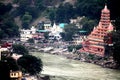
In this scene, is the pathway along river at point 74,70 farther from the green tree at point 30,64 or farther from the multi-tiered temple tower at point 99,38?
the multi-tiered temple tower at point 99,38

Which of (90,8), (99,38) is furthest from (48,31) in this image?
(99,38)

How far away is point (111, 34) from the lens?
48.8 metres

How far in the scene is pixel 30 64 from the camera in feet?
129

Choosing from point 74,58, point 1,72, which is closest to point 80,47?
point 74,58

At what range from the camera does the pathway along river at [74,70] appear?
4009cm

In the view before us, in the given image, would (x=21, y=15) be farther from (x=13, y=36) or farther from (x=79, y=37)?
(x=79, y=37)

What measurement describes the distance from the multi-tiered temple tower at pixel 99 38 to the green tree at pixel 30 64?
987 centimetres

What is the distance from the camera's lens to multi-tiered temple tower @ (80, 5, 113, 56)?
163ft

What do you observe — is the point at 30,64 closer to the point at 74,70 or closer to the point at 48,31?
the point at 74,70

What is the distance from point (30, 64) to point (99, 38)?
12363 mm

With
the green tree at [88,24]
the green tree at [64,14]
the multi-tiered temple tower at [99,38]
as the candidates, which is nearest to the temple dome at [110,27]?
the multi-tiered temple tower at [99,38]

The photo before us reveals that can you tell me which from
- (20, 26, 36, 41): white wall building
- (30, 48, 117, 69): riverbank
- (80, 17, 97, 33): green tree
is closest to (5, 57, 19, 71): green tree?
(30, 48, 117, 69): riverbank

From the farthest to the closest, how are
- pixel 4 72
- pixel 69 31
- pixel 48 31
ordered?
pixel 48 31 < pixel 69 31 < pixel 4 72

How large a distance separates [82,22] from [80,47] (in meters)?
5.31
